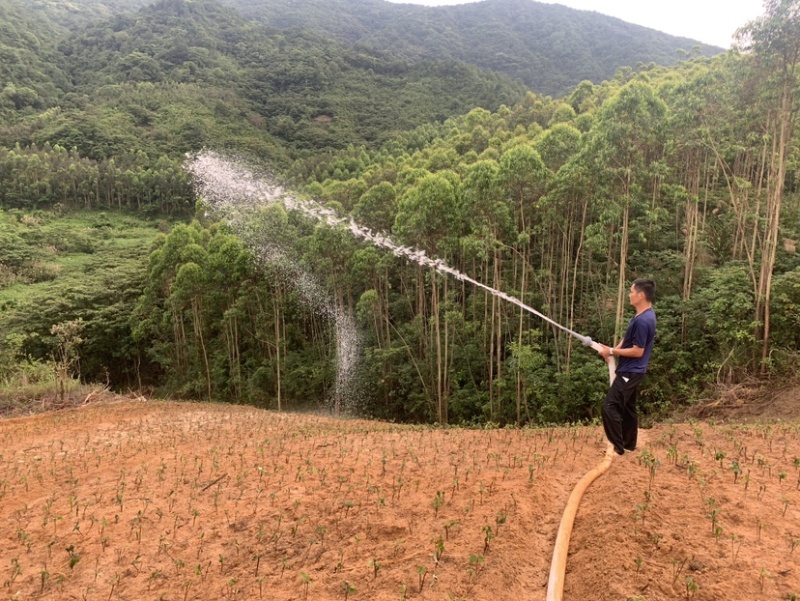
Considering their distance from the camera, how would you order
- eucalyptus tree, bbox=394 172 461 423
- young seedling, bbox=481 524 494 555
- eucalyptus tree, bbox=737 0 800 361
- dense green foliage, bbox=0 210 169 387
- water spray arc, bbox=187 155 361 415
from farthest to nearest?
dense green foliage, bbox=0 210 169 387
water spray arc, bbox=187 155 361 415
eucalyptus tree, bbox=394 172 461 423
eucalyptus tree, bbox=737 0 800 361
young seedling, bbox=481 524 494 555

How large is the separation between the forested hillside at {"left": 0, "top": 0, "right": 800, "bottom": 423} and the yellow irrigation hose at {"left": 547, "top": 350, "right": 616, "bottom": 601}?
30.4 ft

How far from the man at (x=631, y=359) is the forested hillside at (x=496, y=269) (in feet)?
28.4

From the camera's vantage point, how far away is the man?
16.2ft

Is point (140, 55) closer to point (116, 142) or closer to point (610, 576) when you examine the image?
point (116, 142)

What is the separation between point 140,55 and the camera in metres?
104

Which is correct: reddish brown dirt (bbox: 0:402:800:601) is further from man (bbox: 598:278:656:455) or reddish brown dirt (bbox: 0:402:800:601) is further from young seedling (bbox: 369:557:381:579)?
man (bbox: 598:278:656:455)

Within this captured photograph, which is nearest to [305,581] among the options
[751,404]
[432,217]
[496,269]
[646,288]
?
[646,288]

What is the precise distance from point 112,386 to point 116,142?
5205 cm

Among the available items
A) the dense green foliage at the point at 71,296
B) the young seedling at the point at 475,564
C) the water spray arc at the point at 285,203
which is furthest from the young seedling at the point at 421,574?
the dense green foliage at the point at 71,296

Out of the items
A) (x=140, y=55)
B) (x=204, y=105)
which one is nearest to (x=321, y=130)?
(x=204, y=105)

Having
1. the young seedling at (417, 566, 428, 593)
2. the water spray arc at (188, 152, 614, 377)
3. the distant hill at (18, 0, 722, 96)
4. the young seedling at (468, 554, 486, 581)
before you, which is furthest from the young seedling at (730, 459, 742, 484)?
the distant hill at (18, 0, 722, 96)

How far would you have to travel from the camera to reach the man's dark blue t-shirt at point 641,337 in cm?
496

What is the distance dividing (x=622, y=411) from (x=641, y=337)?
903 mm

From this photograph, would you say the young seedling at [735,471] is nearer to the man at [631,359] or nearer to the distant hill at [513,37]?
the man at [631,359]
